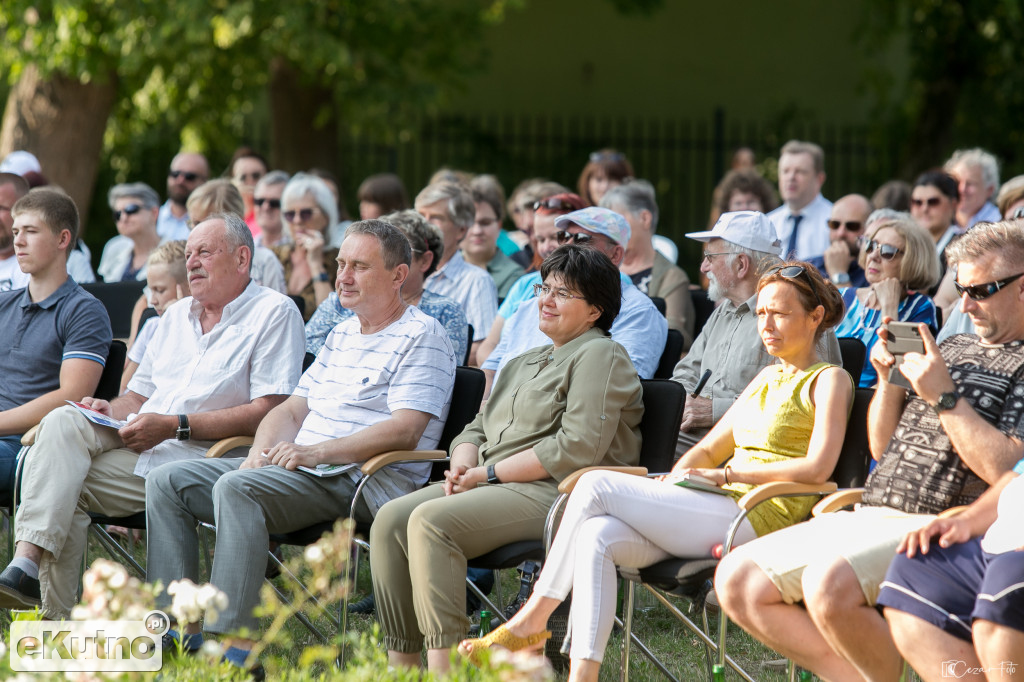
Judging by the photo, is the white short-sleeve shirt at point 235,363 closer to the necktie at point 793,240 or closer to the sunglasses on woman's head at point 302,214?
the sunglasses on woman's head at point 302,214

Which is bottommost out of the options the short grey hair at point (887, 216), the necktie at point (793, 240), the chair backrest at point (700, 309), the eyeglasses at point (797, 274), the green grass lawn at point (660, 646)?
the green grass lawn at point (660, 646)

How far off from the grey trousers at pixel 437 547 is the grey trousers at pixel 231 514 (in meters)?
0.35

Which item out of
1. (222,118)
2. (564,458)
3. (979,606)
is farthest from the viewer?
(222,118)

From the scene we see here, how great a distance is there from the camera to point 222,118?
1412 cm

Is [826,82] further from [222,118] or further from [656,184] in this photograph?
[222,118]

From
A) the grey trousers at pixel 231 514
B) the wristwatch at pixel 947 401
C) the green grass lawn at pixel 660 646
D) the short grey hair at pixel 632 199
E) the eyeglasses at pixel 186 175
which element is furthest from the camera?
the eyeglasses at pixel 186 175

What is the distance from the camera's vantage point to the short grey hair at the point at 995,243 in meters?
3.49

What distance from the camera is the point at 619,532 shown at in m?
3.78

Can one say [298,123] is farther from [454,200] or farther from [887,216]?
[887,216]

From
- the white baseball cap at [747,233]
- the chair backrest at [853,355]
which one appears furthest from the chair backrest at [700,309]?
the chair backrest at [853,355]

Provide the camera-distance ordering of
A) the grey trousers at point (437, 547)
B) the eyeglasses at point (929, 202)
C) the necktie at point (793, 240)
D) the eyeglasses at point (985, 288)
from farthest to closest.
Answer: the necktie at point (793, 240) → the eyeglasses at point (929, 202) → the grey trousers at point (437, 547) → the eyeglasses at point (985, 288)

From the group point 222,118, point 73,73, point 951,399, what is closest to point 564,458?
point 951,399

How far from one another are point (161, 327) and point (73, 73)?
686cm

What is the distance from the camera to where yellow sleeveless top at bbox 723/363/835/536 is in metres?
3.92
